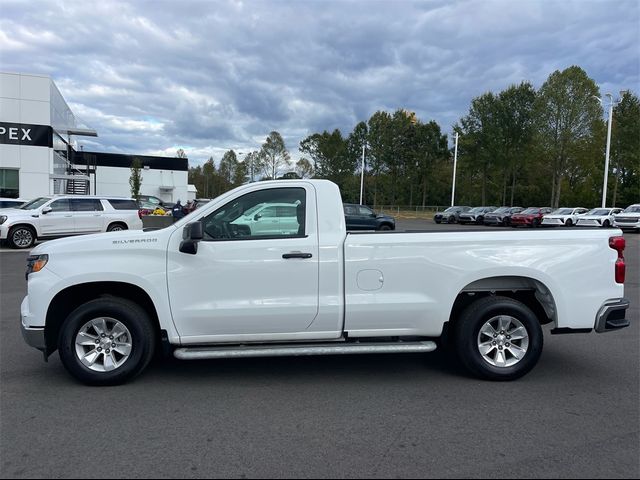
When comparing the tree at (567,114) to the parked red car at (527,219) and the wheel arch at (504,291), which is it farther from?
the wheel arch at (504,291)

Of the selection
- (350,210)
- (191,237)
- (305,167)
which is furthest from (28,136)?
(305,167)

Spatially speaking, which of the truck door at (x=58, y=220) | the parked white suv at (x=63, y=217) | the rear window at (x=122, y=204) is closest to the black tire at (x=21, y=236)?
the parked white suv at (x=63, y=217)

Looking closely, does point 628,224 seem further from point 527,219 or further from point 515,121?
point 515,121

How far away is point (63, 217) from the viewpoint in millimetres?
17203

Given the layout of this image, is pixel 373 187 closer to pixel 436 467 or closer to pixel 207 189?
pixel 207 189

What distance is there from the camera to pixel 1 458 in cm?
338

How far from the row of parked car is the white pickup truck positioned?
29568mm

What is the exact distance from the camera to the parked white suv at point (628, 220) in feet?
104

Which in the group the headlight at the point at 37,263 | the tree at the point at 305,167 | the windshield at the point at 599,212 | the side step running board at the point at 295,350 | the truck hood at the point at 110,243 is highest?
the tree at the point at 305,167

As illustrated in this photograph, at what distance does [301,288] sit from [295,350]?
570 mm

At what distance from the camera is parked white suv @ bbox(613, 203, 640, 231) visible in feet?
104

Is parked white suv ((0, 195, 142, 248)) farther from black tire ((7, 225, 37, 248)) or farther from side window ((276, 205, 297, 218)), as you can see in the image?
side window ((276, 205, 297, 218))

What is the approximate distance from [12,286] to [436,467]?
9.64 m

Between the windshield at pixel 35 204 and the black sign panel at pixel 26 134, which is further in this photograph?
the black sign panel at pixel 26 134
